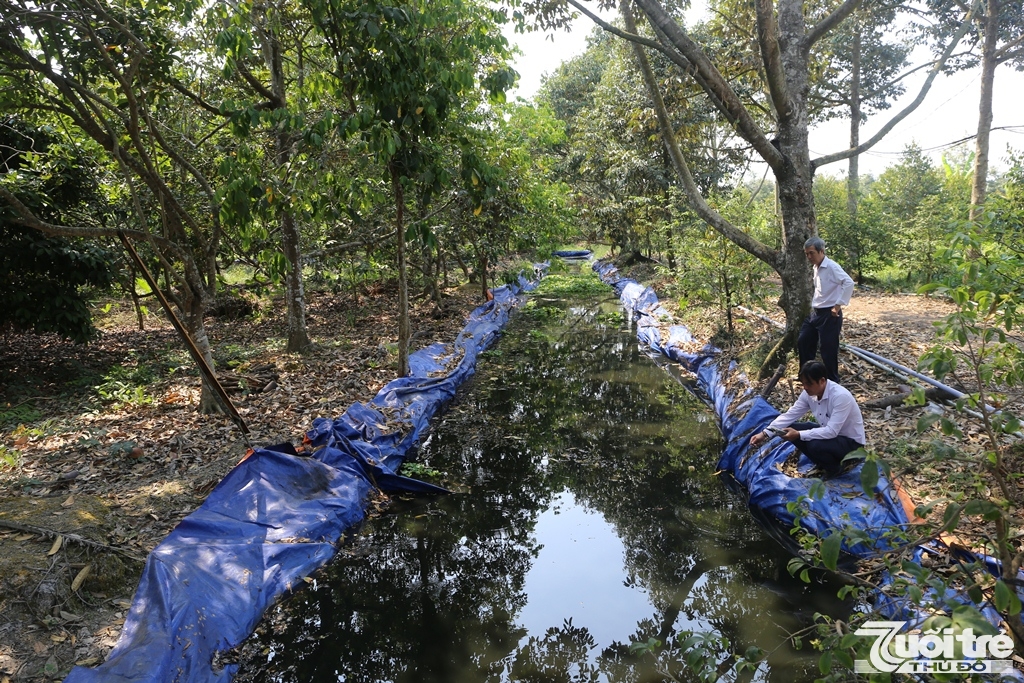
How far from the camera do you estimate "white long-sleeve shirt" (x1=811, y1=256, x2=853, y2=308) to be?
557cm

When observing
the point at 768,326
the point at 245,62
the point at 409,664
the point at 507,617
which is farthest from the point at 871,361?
the point at 245,62

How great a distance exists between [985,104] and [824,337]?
1112cm

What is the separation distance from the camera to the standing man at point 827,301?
221 inches

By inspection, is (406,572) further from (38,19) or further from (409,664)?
(38,19)

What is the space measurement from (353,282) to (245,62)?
4811 mm

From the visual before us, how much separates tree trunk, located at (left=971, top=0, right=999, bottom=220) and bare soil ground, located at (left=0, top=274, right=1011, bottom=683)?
3.43 metres

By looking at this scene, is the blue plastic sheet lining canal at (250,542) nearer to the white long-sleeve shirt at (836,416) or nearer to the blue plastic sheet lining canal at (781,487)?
the blue plastic sheet lining canal at (781,487)

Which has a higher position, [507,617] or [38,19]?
[38,19]

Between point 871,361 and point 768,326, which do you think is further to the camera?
point 768,326

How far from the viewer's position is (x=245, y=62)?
8.73m

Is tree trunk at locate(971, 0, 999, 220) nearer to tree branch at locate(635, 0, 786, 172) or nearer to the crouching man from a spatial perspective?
tree branch at locate(635, 0, 786, 172)

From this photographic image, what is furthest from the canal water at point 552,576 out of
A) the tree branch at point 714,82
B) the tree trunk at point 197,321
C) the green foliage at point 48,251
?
the green foliage at point 48,251

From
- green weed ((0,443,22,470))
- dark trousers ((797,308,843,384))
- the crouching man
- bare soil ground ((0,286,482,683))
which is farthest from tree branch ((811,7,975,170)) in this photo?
green weed ((0,443,22,470))

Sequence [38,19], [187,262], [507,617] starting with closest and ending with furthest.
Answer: [507,617]
[38,19]
[187,262]
